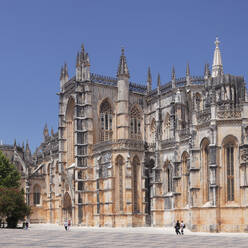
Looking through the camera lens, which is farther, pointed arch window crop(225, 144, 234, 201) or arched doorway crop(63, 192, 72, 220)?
arched doorway crop(63, 192, 72, 220)

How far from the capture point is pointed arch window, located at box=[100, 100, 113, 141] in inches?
2554

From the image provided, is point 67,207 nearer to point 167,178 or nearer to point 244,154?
point 167,178

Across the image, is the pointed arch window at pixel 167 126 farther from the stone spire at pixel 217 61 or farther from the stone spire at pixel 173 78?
the stone spire at pixel 217 61

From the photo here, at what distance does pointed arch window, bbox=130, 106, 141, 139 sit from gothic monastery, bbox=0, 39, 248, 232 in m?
0.13

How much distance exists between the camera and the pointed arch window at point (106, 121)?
64875 mm

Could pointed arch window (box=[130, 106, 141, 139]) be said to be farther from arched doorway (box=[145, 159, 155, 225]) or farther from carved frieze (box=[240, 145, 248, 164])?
carved frieze (box=[240, 145, 248, 164])

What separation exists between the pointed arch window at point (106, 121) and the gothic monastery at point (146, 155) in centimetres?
13

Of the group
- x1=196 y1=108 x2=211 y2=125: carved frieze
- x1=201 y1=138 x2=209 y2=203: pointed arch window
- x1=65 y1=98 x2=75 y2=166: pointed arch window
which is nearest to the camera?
x1=201 y1=138 x2=209 y2=203: pointed arch window

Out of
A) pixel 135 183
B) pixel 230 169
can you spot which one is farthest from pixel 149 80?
pixel 230 169

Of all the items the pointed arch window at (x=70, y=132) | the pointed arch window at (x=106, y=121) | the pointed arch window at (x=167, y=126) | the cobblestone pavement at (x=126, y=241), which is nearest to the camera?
the cobblestone pavement at (x=126, y=241)

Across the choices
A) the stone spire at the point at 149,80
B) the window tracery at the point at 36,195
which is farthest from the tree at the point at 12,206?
the stone spire at the point at 149,80

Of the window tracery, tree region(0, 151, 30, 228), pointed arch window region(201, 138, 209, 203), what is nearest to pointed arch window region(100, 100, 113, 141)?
tree region(0, 151, 30, 228)

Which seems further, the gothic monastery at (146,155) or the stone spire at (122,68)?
the stone spire at (122,68)

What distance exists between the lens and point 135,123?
221 feet
